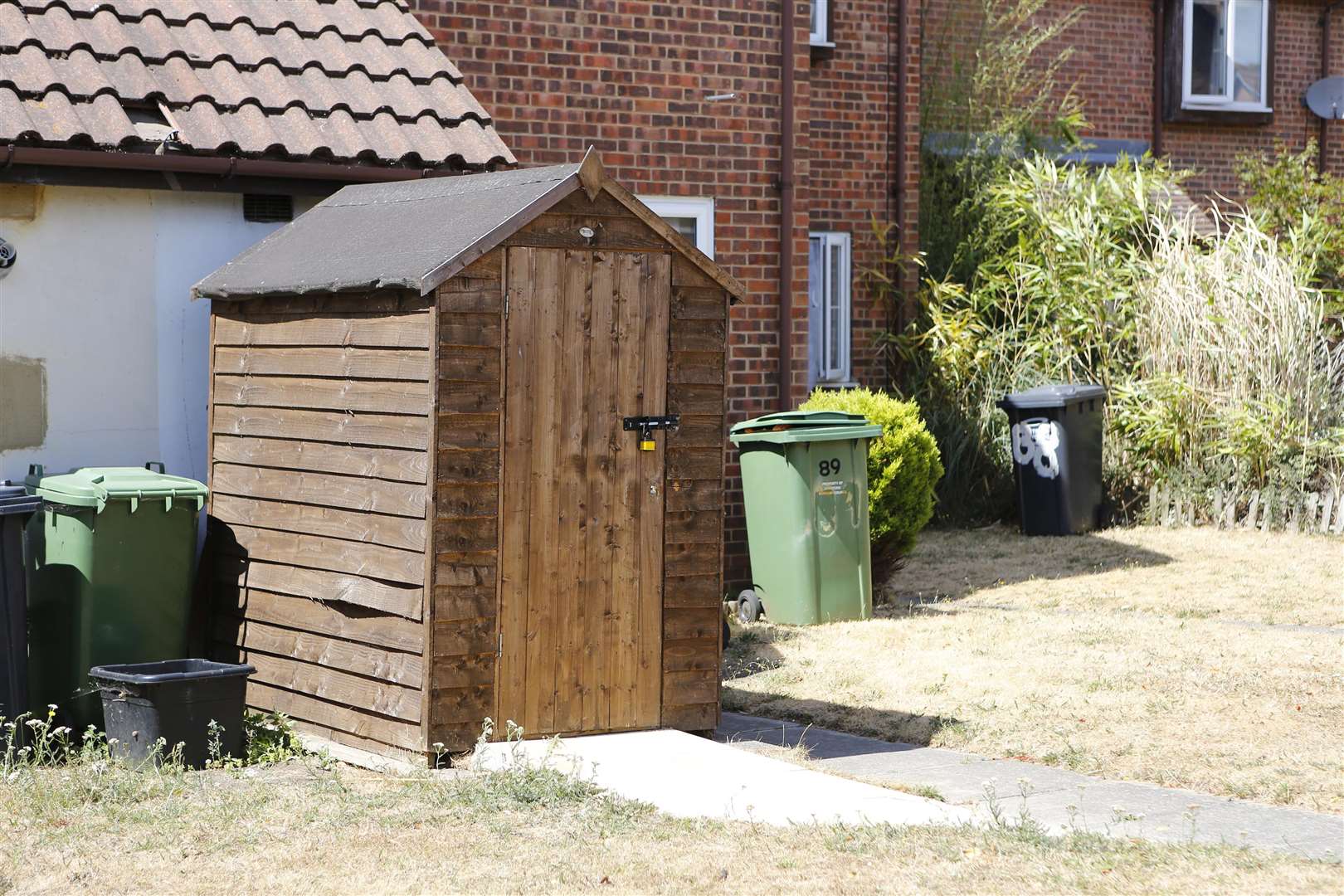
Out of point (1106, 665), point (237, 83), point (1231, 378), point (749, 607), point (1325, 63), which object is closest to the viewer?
point (237, 83)

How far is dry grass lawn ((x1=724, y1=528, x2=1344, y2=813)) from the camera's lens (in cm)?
723

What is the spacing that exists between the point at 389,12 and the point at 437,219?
2.87m

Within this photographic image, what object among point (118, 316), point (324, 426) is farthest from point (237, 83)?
point (324, 426)

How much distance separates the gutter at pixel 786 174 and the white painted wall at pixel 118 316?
4226 mm

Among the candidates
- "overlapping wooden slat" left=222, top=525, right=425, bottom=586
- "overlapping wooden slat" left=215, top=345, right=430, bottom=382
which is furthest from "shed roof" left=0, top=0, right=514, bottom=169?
"overlapping wooden slat" left=222, top=525, right=425, bottom=586

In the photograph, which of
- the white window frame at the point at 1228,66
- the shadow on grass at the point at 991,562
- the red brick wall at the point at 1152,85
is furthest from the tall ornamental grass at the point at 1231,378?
the white window frame at the point at 1228,66

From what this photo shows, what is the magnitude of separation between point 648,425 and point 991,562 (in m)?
6.32

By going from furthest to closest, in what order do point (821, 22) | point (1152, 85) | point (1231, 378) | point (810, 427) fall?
point (1152, 85), point (1231, 378), point (821, 22), point (810, 427)

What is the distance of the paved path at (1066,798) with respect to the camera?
5.84 metres

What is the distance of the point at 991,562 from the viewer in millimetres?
13070

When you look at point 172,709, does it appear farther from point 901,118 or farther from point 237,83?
point 901,118

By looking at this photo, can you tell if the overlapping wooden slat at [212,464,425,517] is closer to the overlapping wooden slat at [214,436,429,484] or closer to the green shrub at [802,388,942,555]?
the overlapping wooden slat at [214,436,429,484]

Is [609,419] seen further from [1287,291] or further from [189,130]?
[1287,291]

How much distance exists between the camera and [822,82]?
13.7 metres
